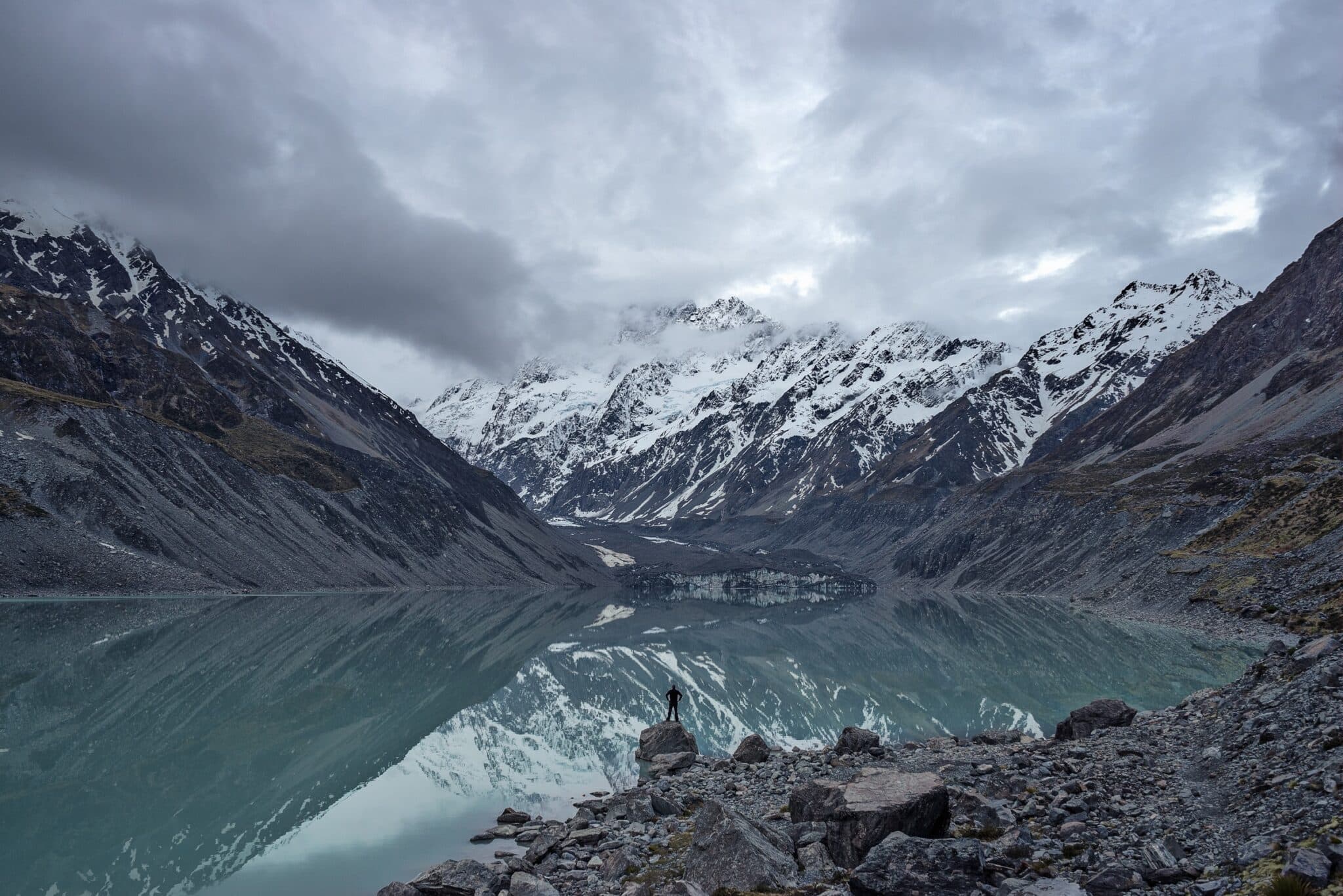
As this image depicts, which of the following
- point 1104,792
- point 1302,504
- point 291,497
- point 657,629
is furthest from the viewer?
point 291,497

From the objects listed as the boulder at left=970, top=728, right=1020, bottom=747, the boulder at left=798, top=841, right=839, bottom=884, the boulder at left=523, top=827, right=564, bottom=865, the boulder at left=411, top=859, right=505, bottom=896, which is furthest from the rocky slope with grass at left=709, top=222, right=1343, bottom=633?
the boulder at left=411, top=859, right=505, bottom=896

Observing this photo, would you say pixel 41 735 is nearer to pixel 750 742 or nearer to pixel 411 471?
pixel 750 742

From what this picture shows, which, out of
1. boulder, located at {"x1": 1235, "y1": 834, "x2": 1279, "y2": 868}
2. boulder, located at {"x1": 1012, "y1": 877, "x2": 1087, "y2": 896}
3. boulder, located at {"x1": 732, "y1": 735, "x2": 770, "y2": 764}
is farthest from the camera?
boulder, located at {"x1": 732, "y1": 735, "x2": 770, "y2": 764}

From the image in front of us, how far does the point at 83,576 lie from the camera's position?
8662 cm

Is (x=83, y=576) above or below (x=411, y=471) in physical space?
below

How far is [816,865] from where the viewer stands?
15164 millimetres

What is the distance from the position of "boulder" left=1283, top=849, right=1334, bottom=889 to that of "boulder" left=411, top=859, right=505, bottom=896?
13.6m

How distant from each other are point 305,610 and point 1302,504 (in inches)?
4028

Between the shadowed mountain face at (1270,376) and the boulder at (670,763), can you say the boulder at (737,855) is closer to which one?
the boulder at (670,763)

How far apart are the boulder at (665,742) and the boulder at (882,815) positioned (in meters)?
19.4

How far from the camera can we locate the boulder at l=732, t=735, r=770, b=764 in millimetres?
31705

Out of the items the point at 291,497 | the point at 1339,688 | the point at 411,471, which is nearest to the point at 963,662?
the point at 1339,688

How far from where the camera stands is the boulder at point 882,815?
15039mm

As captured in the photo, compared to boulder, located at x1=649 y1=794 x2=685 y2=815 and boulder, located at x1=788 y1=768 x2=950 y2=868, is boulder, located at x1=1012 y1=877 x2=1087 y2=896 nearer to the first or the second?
boulder, located at x1=788 y1=768 x2=950 y2=868
